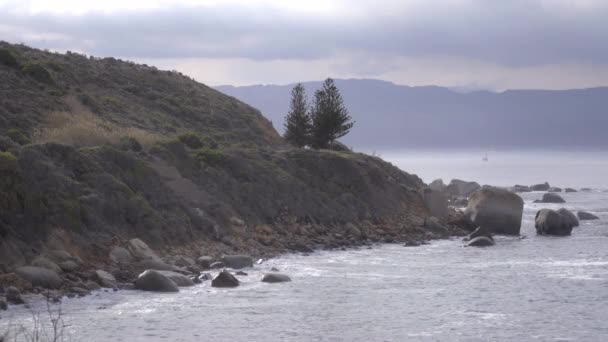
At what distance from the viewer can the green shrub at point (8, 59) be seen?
54.3 meters

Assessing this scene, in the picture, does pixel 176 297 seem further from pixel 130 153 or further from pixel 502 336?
pixel 130 153

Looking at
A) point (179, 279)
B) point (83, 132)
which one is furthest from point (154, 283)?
point (83, 132)

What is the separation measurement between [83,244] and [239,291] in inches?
228

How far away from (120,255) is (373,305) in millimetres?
8764

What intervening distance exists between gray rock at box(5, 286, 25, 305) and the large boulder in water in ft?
88.0

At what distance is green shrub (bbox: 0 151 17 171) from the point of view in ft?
97.5

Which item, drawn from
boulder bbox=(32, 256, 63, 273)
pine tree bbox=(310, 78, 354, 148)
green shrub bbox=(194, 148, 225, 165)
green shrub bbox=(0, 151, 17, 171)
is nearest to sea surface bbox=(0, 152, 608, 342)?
boulder bbox=(32, 256, 63, 273)

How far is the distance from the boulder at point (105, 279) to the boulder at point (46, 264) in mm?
1050

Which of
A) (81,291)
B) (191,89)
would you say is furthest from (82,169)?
(191,89)

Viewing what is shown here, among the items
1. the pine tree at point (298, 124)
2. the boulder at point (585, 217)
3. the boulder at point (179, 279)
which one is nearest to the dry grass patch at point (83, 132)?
the boulder at point (179, 279)

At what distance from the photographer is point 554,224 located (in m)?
45.1

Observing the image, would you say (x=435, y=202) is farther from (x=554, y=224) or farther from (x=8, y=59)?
(x=8, y=59)

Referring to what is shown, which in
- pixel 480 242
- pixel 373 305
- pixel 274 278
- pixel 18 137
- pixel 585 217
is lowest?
pixel 373 305

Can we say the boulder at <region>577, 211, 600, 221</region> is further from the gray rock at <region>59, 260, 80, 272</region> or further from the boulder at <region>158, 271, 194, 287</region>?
the gray rock at <region>59, 260, 80, 272</region>
